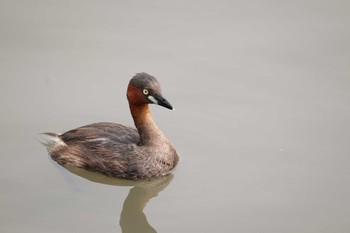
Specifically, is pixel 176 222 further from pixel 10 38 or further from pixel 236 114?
pixel 10 38

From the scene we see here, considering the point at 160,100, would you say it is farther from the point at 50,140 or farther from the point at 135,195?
the point at 50,140

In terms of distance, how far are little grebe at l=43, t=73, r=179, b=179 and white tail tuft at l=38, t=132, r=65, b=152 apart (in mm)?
12

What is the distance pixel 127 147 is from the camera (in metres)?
7.42

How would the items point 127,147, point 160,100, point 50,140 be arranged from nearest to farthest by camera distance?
1. point 160,100
2. point 127,147
3. point 50,140

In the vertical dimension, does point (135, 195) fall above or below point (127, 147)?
below

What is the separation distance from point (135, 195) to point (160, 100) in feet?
3.62

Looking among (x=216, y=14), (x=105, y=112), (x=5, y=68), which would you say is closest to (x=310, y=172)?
(x=105, y=112)

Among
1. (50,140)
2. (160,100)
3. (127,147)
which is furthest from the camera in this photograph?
(50,140)

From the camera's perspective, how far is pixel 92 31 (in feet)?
31.2

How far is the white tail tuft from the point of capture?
24.9ft

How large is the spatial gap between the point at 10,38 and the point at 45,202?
10.9 feet

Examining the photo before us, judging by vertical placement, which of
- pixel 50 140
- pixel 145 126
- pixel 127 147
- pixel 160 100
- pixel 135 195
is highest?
→ pixel 160 100

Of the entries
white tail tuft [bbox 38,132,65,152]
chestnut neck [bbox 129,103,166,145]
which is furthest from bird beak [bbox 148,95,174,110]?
white tail tuft [bbox 38,132,65,152]

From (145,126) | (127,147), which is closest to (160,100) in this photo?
(145,126)
